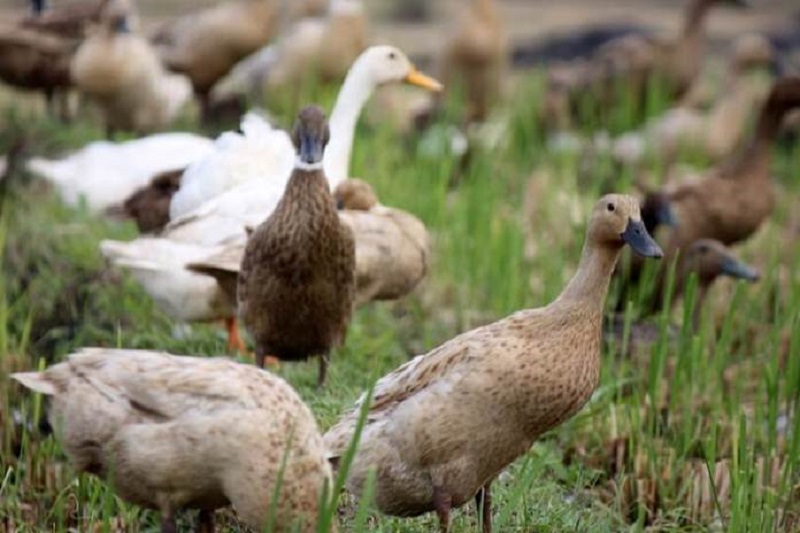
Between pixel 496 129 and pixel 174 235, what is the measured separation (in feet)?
13.5

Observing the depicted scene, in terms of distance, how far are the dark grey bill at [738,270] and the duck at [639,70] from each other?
374 cm

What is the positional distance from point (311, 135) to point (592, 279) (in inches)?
51.1

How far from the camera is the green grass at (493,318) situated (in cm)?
471

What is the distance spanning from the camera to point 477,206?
7363mm

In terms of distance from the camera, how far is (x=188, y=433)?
151 inches

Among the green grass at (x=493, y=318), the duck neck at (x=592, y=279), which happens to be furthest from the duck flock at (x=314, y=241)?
the green grass at (x=493, y=318)

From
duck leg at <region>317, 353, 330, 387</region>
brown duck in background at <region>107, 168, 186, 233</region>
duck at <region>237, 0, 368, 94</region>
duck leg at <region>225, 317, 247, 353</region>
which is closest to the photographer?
duck leg at <region>317, 353, 330, 387</region>

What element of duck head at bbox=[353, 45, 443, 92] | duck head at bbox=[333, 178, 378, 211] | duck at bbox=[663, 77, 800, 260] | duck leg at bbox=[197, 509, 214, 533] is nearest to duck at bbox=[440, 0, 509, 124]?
duck at bbox=[663, 77, 800, 260]

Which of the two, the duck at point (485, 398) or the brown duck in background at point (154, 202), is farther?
the brown duck in background at point (154, 202)

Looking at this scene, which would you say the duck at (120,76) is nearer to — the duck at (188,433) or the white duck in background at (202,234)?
the white duck in background at (202,234)

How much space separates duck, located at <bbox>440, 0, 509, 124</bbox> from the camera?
11.2m

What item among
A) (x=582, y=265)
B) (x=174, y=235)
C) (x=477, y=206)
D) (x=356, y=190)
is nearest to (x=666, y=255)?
(x=477, y=206)

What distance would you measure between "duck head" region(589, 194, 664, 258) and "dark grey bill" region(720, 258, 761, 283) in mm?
2617

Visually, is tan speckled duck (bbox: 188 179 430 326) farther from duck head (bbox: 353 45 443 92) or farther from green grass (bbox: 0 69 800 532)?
duck head (bbox: 353 45 443 92)
